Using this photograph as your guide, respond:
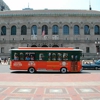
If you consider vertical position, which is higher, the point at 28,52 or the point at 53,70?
the point at 28,52

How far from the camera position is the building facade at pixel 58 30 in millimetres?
62000

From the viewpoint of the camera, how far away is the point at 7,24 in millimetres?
63219

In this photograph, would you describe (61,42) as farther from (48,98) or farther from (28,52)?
(48,98)

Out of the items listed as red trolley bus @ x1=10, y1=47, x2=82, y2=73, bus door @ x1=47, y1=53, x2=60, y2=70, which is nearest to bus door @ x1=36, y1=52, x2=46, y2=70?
red trolley bus @ x1=10, y1=47, x2=82, y2=73

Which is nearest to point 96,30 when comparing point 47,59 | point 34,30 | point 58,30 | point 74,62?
point 58,30

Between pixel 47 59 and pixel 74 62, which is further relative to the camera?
pixel 47 59

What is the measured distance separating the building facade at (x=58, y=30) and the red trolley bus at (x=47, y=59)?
36.5 m

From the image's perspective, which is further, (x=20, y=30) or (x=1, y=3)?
(x=1, y=3)

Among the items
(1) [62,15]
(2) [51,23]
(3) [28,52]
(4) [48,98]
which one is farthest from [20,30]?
(4) [48,98]

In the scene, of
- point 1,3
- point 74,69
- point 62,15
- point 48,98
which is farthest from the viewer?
point 1,3

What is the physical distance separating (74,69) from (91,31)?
39459 millimetres

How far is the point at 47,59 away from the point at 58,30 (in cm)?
3784

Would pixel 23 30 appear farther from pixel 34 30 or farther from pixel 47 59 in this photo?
pixel 47 59

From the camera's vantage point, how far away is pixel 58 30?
6231 centimetres
